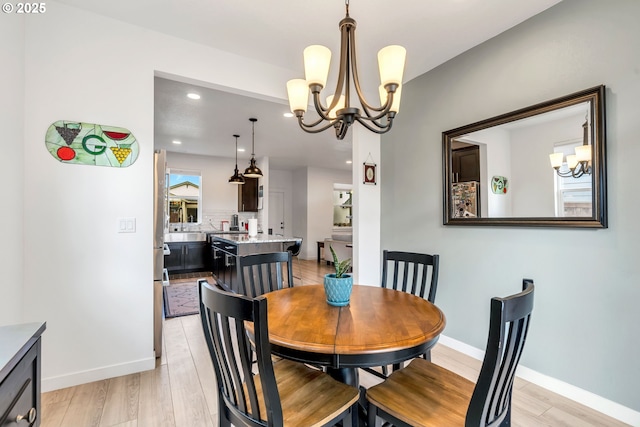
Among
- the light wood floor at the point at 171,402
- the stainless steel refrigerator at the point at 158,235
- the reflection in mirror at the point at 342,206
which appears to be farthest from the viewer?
the reflection in mirror at the point at 342,206

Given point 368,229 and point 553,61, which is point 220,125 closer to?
point 368,229

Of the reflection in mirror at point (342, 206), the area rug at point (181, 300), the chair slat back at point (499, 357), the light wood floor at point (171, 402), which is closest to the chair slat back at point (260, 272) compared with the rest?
the light wood floor at point (171, 402)

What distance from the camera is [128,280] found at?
230 cm

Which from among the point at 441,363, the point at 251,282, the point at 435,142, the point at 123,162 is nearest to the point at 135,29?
the point at 123,162

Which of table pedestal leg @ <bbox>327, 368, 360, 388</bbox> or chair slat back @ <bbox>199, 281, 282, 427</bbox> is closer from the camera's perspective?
chair slat back @ <bbox>199, 281, 282, 427</bbox>

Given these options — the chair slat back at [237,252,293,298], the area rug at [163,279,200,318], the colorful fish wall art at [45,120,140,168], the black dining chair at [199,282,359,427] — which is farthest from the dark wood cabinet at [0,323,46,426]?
the area rug at [163,279,200,318]

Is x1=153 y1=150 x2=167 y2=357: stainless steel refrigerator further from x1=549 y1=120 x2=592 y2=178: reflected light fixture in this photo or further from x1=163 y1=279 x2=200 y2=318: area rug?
x1=549 y1=120 x2=592 y2=178: reflected light fixture

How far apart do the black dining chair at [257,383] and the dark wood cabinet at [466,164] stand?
6.89 ft

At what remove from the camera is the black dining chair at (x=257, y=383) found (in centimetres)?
94

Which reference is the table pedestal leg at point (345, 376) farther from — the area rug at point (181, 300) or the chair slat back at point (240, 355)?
the area rug at point (181, 300)

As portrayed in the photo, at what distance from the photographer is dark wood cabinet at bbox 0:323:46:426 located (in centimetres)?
69

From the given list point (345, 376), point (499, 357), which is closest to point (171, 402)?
point (345, 376)

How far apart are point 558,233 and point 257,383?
2.19m

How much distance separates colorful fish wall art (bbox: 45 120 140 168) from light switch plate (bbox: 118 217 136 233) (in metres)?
0.42
